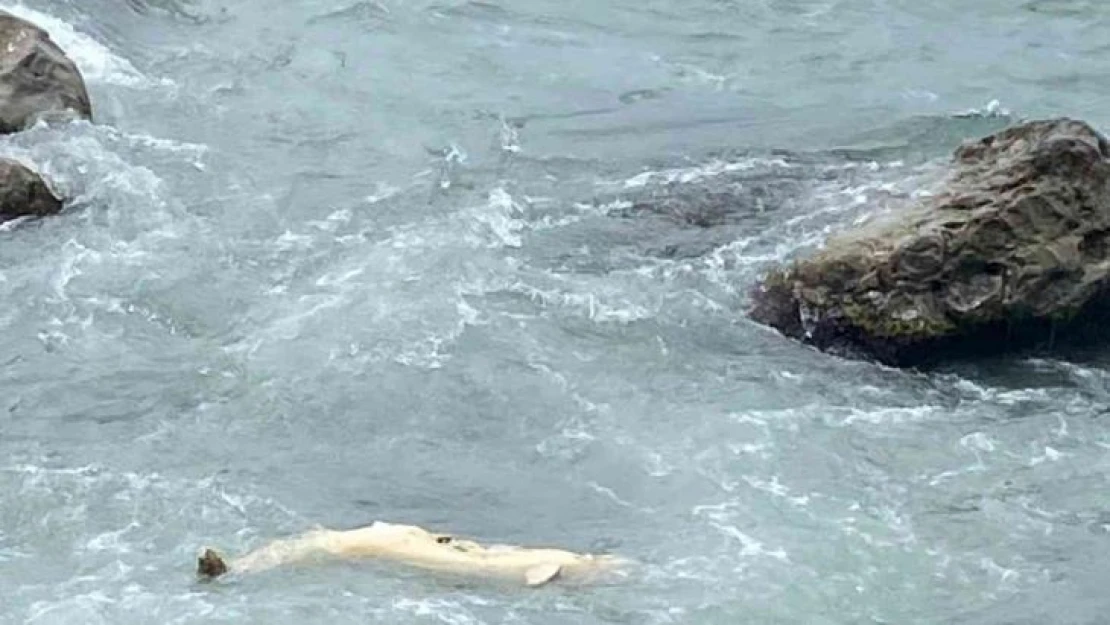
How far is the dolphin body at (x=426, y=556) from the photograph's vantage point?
44.8 ft

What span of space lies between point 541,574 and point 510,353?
11.3 ft

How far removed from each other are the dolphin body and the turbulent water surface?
0.50 ft

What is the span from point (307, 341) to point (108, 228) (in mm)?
2851

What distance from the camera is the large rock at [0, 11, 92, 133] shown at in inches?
787

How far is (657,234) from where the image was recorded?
18656mm

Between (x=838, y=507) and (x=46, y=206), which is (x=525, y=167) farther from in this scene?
(x=838, y=507)

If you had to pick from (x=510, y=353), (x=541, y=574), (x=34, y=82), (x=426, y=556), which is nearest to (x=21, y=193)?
(x=34, y=82)

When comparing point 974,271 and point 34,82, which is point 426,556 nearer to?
point 974,271

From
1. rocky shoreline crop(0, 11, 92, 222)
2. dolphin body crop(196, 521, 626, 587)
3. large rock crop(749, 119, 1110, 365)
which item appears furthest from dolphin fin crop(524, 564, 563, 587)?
rocky shoreline crop(0, 11, 92, 222)

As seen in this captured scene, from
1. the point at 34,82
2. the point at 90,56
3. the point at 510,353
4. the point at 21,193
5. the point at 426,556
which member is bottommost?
the point at 426,556

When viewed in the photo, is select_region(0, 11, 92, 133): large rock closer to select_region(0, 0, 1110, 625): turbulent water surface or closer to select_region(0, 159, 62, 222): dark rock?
select_region(0, 0, 1110, 625): turbulent water surface

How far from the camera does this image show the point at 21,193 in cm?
1850

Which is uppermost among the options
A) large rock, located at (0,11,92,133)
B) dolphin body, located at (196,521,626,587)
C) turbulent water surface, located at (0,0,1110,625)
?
large rock, located at (0,11,92,133)

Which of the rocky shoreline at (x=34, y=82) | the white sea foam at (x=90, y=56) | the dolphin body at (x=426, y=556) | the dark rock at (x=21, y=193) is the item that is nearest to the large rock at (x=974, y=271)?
the dolphin body at (x=426, y=556)
